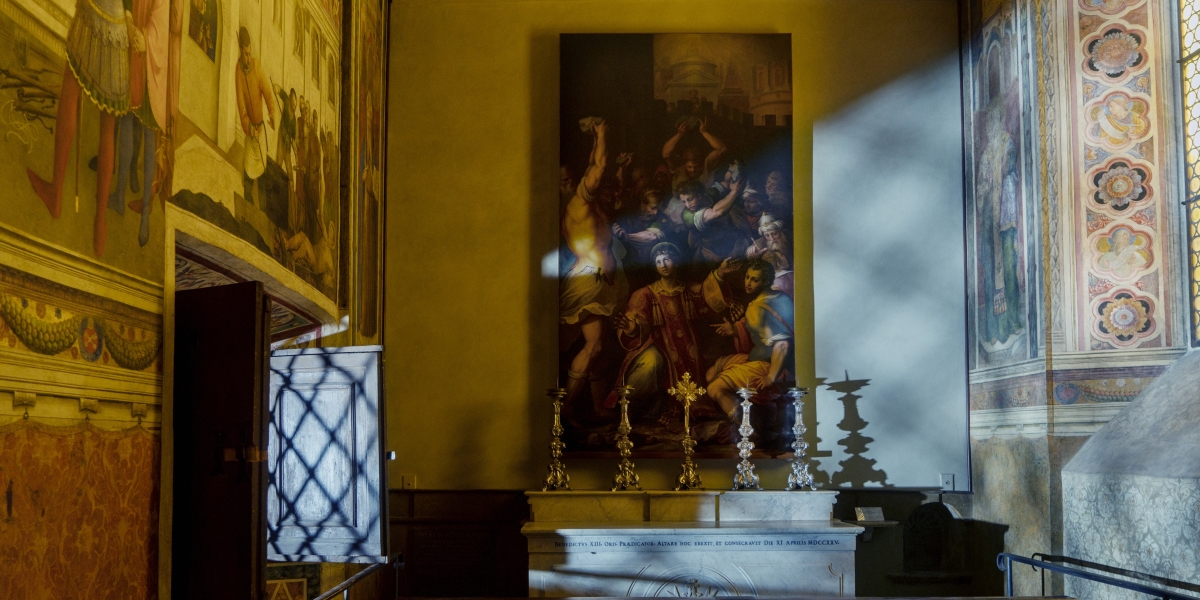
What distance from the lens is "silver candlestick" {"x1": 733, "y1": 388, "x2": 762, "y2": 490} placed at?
30.1ft

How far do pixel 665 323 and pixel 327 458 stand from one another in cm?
406

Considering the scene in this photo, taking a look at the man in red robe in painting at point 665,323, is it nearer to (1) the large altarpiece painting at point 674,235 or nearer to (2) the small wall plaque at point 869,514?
(1) the large altarpiece painting at point 674,235

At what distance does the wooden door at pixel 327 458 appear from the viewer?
6367 millimetres

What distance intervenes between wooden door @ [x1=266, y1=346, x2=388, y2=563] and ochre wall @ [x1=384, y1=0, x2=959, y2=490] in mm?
3071

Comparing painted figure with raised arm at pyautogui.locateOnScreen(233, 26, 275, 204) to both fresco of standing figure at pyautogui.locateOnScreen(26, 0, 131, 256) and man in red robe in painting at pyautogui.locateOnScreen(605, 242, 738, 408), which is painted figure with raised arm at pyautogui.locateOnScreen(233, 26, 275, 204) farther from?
man in red robe in painting at pyautogui.locateOnScreen(605, 242, 738, 408)

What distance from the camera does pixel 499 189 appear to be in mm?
9961

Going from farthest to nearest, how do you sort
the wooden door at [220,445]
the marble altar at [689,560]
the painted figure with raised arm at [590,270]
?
the painted figure with raised arm at [590,270] → the marble altar at [689,560] → the wooden door at [220,445]

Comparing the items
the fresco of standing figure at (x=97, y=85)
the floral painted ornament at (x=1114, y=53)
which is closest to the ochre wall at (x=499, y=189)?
the floral painted ornament at (x=1114, y=53)

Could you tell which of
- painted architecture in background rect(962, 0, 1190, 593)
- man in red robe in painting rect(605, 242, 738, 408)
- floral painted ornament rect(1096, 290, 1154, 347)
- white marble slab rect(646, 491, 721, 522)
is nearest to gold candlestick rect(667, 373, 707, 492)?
white marble slab rect(646, 491, 721, 522)

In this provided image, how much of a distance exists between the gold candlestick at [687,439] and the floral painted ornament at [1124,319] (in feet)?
11.2

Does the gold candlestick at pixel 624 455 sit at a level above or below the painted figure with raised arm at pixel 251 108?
below

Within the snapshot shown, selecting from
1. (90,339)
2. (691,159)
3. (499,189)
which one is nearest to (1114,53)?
(691,159)

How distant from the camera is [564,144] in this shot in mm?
9891

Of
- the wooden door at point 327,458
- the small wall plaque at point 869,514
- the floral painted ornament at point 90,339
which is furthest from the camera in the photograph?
the small wall plaque at point 869,514
